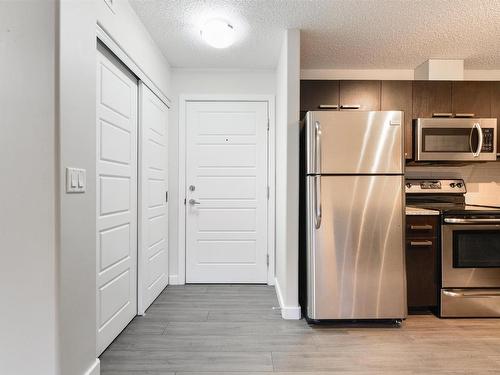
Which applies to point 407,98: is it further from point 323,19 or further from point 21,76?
point 21,76

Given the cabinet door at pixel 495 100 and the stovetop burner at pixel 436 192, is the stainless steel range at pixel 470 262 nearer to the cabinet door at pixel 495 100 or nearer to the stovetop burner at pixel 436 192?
the stovetop burner at pixel 436 192

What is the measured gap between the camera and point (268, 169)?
3.42m

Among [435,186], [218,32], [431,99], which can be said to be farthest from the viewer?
[435,186]

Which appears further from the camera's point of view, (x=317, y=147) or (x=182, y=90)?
(x=182, y=90)

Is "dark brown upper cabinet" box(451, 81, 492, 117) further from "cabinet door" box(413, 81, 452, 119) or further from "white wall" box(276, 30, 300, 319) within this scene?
"white wall" box(276, 30, 300, 319)

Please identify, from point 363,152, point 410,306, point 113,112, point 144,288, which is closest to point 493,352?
point 410,306

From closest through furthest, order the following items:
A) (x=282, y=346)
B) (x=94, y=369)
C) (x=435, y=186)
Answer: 1. (x=94, y=369)
2. (x=282, y=346)
3. (x=435, y=186)

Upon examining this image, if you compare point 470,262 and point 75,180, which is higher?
point 75,180

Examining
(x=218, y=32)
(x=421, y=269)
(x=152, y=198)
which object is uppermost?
(x=218, y=32)

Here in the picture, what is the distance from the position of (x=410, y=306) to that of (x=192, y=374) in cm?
190

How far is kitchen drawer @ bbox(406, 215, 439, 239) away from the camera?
2604mm

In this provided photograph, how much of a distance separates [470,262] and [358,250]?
1052 millimetres

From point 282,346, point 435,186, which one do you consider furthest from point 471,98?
point 282,346

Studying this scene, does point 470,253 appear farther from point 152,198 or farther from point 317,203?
point 152,198
